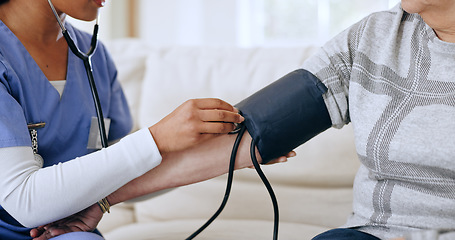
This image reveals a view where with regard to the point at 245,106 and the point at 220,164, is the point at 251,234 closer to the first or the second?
the point at 220,164

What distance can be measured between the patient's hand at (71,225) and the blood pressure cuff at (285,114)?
40 centimetres

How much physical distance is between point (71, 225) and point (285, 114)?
53cm

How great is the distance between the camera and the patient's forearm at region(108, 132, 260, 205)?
1.20 m

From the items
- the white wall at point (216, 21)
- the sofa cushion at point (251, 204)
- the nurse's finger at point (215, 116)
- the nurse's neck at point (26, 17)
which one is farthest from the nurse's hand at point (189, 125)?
the white wall at point (216, 21)

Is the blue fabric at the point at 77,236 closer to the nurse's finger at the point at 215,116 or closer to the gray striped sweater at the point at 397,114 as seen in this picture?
the nurse's finger at the point at 215,116

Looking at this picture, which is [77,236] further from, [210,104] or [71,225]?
[210,104]

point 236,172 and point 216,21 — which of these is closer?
point 236,172

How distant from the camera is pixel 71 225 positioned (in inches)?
44.9

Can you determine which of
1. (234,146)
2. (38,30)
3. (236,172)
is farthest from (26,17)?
(236,172)

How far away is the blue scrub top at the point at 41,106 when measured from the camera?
39.9 inches

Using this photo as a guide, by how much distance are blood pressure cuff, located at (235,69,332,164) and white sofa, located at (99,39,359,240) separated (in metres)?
0.42

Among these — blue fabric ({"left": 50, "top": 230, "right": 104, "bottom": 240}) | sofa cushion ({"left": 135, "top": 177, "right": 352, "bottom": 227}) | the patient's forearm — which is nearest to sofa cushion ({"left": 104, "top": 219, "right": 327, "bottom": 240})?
sofa cushion ({"left": 135, "top": 177, "right": 352, "bottom": 227})

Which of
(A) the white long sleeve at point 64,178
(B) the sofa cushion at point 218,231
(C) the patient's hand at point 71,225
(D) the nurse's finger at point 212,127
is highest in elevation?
(D) the nurse's finger at point 212,127

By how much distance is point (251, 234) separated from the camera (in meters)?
1.43
